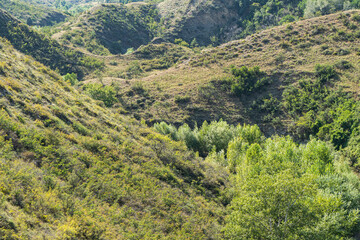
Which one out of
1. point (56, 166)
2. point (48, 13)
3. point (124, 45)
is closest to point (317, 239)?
point (56, 166)

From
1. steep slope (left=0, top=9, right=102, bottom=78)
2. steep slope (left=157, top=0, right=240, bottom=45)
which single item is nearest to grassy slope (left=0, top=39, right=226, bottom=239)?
steep slope (left=0, top=9, right=102, bottom=78)

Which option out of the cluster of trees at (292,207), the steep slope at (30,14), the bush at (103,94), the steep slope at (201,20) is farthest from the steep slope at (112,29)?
the cluster of trees at (292,207)

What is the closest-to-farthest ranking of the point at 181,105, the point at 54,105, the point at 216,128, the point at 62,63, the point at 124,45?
the point at 54,105
the point at 216,128
the point at 181,105
the point at 62,63
the point at 124,45

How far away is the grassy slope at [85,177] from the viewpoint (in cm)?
1447

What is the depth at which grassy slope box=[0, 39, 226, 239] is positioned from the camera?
14469 mm

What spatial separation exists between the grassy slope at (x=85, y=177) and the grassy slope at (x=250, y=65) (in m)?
37.0

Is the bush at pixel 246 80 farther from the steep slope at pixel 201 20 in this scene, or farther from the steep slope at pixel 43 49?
the steep slope at pixel 201 20

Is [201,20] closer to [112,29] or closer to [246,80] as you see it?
[112,29]

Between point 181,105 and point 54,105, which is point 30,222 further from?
point 181,105

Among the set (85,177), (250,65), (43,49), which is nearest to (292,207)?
(85,177)

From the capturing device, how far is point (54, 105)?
91.0ft

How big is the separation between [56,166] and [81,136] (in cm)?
595

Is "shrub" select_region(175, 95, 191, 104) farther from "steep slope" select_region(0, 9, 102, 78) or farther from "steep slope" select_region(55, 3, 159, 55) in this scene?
"steep slope" select_region(55, 3, 159, 55)

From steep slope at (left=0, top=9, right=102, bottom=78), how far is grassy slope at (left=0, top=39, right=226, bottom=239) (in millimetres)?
70254
